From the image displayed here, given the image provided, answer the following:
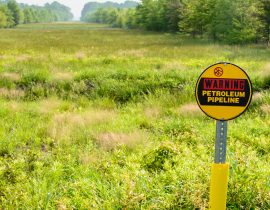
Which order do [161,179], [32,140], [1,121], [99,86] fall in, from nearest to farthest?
[161,179]
[32,140]
[1,121]
[99,86]

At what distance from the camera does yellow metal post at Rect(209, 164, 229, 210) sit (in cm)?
307

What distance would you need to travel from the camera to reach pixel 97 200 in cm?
405

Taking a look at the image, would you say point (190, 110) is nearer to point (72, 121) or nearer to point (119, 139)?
point (119, 139)

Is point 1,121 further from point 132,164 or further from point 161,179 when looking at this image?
point 161,179

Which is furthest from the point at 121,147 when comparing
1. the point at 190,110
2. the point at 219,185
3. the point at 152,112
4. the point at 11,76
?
the point at 11,76

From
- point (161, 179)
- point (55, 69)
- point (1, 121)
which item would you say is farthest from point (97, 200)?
point (55, 69)

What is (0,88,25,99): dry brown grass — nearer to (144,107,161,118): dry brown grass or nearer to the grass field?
the grass field

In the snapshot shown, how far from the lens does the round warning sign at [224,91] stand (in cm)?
290

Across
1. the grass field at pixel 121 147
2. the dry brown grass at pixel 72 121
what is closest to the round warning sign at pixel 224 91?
the grass field at pixel 121 147

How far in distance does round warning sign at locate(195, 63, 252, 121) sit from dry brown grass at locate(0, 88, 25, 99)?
9380 mm

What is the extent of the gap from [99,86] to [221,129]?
9613 mm

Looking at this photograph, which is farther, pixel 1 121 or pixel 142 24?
pixel 142 24

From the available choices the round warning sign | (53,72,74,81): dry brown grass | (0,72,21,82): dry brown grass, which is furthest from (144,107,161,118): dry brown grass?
(0,72,21,82): dry brown grass

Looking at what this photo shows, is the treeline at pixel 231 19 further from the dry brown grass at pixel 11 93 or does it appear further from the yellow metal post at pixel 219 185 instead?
the yellow metal post at pixel 219 185
